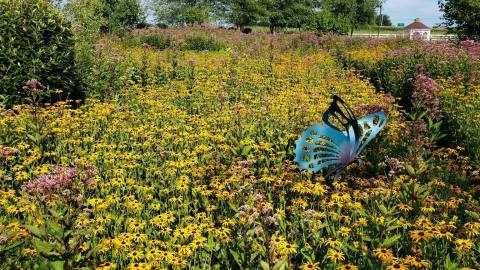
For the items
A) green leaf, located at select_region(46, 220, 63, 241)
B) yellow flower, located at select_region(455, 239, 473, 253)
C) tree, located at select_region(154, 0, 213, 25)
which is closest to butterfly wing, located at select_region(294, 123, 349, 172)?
yellow flower, located at select_region(455, 239, 473, 253)

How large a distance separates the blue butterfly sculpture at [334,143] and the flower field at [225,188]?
8.0 inches

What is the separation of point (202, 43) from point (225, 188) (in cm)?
1875

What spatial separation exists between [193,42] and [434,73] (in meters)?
14.7

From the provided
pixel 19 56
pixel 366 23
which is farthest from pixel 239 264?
pixel 366 23

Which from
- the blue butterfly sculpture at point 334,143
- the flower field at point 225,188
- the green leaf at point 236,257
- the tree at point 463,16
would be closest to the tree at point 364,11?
the tree at point 463,16

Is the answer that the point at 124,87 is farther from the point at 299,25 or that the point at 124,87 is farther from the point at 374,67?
the point at 299,25

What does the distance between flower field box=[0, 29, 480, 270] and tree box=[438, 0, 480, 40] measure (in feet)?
35.7

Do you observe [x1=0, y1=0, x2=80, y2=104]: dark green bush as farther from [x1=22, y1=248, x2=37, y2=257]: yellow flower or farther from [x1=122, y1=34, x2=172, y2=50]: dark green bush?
[x1=122, y1=34, x2=172, y2=50]: dark green bush

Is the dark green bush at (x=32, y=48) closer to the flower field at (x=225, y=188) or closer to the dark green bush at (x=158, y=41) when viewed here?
the flower field at (x=225, y=188)

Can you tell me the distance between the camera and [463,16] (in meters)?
19.7

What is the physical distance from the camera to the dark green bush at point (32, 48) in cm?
816

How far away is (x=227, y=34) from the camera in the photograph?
25.2 meters

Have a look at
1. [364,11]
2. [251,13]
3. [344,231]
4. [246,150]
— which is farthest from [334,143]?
[364,11]

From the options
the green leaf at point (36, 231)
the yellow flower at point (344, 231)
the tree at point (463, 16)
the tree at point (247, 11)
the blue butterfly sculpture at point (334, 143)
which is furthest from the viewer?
the tree at point (247, 11)
